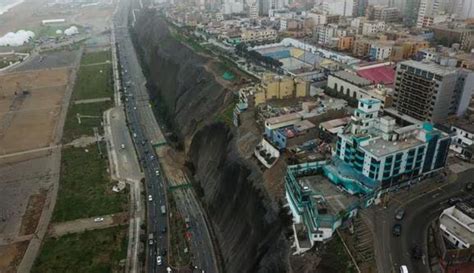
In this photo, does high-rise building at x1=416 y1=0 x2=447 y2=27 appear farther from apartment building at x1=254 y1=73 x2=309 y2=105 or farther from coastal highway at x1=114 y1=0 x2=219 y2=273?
coastal highway at x1=114 y1=0 x2=219 y2=273

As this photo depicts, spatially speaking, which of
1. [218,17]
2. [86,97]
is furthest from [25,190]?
[218,17]

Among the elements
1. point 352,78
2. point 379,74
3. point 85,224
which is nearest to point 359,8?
point 379,74

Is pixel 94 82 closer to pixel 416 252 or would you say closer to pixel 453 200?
pixel 453 200

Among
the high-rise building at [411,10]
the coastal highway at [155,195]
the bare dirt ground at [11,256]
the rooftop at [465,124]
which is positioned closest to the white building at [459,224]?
the rooftop at [465,124]

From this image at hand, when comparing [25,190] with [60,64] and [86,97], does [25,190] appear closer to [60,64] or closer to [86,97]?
[86,97]

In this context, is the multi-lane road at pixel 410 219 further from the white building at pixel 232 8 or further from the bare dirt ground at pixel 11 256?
the white building at pixel 232 8

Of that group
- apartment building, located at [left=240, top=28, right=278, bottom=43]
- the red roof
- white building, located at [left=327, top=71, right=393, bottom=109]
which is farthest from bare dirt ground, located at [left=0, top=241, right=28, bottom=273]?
apartment building, located at [left=240, top=28, right=278, bottom=43]
